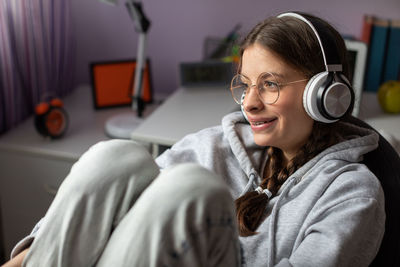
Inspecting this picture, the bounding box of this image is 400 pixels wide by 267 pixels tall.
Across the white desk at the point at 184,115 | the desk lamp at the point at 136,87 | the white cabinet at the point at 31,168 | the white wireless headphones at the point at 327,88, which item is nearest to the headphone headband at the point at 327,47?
the white wireless headphones at the point at 327,88

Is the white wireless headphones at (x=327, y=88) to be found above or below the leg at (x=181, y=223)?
above

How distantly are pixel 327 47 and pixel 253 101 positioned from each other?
180mm

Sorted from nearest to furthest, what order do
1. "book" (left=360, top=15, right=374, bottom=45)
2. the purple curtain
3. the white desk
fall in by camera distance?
the white desk, the purple curtain, "book" (left=360, top=15, right=374, bottom=45)

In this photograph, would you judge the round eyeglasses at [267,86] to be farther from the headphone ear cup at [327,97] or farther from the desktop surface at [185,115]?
the desktop surface at [185,115]

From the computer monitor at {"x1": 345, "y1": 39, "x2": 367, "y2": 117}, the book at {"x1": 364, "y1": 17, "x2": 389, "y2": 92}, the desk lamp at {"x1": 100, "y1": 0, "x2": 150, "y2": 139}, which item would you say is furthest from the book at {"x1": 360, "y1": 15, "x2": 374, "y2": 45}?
the desk lamp at {"x1": 100, "y1": 0, "x2": 150, "y2": 139}

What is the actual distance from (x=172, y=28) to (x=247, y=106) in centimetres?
118

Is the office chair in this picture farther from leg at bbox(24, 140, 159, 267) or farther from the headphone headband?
leg at bbox(24, 140, 159, 267)

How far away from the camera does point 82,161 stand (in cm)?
83

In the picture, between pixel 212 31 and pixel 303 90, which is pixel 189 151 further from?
pixel 212 31

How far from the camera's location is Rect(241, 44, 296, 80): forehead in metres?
0.93

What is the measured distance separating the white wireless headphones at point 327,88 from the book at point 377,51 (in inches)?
39.7

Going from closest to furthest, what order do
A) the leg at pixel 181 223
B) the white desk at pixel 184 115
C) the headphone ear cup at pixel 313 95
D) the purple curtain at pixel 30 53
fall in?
the leg at pixel 181 223 < the headphone ear cup at pixel 313 95 < the white desk at pixel 184 115 < the purple curtain at pixel 30 53

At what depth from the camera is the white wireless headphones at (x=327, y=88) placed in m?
0.88

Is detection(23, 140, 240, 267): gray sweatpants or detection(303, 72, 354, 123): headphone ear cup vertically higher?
detection(303, 72, 354, 123): headphone ear cup
